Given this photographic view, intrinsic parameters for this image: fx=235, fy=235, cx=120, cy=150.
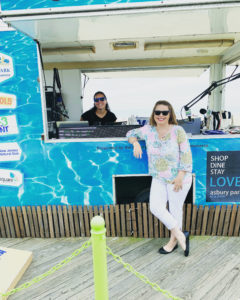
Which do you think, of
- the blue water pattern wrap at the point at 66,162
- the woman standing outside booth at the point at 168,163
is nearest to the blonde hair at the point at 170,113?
the woman standing outside booth at the point at 168,163

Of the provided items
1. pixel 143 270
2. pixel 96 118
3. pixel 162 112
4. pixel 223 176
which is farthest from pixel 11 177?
pixel 223 176

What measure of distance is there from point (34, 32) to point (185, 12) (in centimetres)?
170

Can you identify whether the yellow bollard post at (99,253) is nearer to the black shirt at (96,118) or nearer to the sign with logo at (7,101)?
the sign with logo at (7,101)

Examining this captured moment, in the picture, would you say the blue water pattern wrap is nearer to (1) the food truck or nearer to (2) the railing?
(1) the food truck

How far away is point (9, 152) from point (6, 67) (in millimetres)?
1093

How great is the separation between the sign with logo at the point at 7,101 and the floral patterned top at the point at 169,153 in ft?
5.79

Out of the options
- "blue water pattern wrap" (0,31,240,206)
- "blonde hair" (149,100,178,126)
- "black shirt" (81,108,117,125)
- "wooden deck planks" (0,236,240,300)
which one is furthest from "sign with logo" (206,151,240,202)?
"black shirt" (81,108,117,125)

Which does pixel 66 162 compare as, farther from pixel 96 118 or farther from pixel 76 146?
pixel 96 118

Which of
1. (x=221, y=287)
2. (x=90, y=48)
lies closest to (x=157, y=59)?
(x=90, y=48)

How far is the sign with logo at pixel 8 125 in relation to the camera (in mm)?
3075

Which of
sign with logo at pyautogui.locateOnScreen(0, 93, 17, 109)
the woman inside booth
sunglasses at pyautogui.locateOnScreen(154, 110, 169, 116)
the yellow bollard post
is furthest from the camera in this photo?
the woman inside booth

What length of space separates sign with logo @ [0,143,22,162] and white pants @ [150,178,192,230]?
6.07 feet

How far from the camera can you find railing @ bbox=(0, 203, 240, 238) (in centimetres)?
304

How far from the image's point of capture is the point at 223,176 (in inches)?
120
